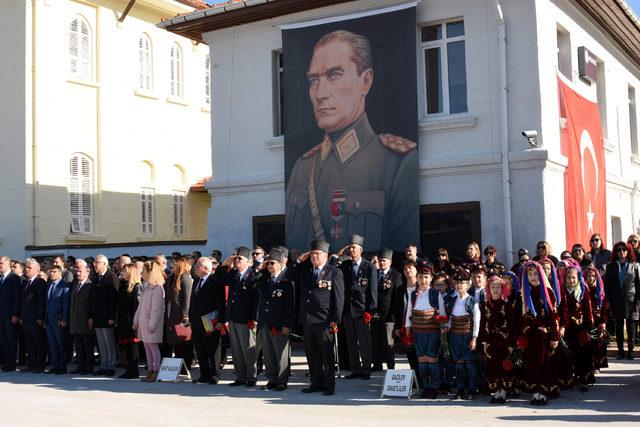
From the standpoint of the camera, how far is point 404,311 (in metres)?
12.0

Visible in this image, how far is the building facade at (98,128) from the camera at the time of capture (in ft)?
83.5

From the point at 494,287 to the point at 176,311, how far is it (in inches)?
206

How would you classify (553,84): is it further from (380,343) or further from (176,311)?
(176,311)

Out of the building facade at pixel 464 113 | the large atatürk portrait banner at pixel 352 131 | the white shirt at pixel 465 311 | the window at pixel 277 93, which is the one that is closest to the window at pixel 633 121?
the building facade at pixel 464 113

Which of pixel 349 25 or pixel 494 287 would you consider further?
pixel 349 25

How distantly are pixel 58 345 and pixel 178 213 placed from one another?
14.8 meters

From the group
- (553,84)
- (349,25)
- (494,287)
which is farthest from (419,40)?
(494,287)

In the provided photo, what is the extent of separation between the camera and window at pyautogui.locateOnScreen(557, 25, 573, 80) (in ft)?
60.5

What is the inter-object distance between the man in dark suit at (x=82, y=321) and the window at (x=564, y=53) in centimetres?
1048

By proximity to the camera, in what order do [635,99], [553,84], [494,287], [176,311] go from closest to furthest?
[494,287]
[176,311]
[553,84]
[635,99]

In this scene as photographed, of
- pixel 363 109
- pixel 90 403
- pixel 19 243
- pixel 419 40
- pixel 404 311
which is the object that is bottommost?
pixel 90 403

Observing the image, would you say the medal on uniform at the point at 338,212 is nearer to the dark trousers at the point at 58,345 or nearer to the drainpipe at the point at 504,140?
the drainpipe at the point at 504,140

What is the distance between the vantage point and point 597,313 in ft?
38.0

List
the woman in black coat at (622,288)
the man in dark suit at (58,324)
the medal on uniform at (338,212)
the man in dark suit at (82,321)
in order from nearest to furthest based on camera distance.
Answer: the woman in black coat at (622,288), the man in dark suit at (82,321), the man in dark suit at (58,324), the medal on uniform at (338,212)
